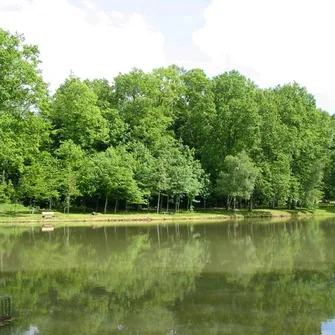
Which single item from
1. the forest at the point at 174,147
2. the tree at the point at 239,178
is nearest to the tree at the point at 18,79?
the forest at the point at 174,147

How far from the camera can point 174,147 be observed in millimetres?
62281

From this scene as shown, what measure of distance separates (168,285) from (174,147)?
4541cm

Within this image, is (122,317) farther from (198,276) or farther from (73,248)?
(73,248)

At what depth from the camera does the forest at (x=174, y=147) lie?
53219 millimetres

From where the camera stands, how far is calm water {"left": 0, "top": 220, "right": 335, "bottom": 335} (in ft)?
41.4

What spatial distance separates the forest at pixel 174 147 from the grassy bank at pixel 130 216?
7.18 feet

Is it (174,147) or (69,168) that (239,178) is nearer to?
(174,147)

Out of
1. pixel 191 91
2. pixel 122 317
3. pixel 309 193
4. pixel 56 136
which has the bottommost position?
pixel 122 317

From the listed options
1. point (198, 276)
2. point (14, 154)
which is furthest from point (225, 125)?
point (198, 276)

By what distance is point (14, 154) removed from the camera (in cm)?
4106

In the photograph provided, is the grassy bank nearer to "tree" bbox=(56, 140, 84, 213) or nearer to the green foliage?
"tree" bbox=(56, 140, 84, 213)

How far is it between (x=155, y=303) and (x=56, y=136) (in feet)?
161

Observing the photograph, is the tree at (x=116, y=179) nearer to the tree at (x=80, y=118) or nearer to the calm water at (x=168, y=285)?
the tree at (x=80, y=118)

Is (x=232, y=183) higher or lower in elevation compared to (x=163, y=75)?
lower
